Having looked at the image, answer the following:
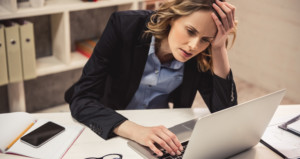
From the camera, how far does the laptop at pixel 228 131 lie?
3.18 feet

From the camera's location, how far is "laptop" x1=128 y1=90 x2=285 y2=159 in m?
0.97

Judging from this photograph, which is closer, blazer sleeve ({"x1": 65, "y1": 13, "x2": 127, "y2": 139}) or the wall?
blazer sleeve ({"x1": 65, "y1": 13, "x2": 127, "y2": 139})

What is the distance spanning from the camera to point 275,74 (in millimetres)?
3246

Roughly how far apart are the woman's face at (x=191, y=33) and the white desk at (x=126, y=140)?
0.24 m

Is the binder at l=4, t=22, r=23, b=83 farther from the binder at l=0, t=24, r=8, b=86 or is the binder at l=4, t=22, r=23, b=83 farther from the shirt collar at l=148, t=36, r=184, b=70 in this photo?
the shirt collar at l=148, t=36, r=184, b=70

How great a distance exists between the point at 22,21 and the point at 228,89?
1.45m

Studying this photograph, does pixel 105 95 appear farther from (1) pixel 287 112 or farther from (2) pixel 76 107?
(1) pixel 287 112

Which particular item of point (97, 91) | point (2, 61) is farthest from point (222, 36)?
point (2, 61)

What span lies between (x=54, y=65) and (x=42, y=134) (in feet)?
4.49

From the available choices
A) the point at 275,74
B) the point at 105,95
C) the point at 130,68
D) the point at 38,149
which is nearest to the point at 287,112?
the point at 130,68

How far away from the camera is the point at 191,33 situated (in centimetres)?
130

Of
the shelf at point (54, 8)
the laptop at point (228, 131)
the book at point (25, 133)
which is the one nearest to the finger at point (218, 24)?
the laptop at point (228, 131)

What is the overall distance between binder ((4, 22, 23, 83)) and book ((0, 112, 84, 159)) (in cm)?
104

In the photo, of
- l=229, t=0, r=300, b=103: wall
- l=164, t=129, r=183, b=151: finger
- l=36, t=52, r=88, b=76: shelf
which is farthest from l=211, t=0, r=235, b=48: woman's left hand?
l=229, t=0, r=300, b=103: wall
